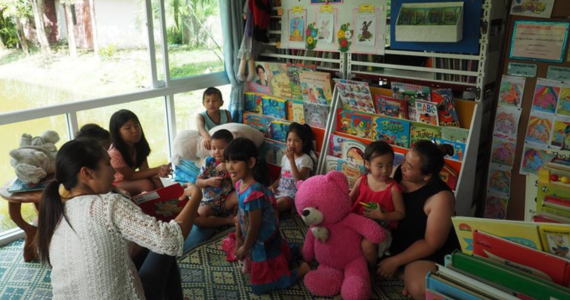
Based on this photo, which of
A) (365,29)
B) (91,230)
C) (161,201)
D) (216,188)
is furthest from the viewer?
(216,188)

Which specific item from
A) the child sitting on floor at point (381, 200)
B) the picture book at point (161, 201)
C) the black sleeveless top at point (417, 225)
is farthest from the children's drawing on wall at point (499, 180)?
the picture book at point (161, 201)

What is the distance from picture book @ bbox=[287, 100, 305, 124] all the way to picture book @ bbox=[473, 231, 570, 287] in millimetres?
2423

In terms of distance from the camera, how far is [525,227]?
3.91 feet

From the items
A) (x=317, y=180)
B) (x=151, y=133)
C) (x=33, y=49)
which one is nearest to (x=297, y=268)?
(x=317, y=180)

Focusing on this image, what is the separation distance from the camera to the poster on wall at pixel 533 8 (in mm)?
2420

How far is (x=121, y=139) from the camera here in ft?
9.39

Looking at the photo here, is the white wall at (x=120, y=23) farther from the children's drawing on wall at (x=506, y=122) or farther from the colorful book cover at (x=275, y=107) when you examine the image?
the children's drawing on wall at (x=506, y=122)

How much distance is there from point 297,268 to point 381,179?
705mm

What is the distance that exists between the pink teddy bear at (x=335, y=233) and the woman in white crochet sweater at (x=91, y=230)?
93cm

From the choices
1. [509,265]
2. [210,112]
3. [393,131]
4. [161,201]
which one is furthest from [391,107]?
[509,265]

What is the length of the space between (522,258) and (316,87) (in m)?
2.38

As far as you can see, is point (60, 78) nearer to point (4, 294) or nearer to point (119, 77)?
point (119, 77)

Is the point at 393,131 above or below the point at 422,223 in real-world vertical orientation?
above

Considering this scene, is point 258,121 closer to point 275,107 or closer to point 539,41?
point 275,107
